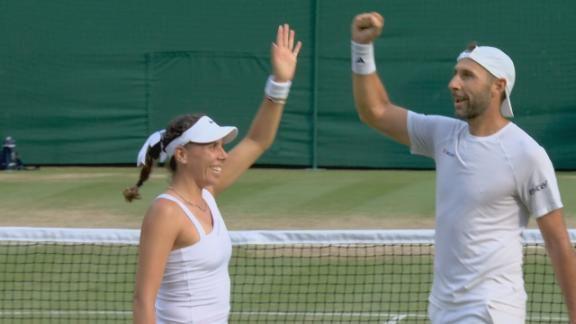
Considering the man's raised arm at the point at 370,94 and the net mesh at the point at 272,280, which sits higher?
the man's raised arm at the point at 370,94

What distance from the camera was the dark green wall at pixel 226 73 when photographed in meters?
20.5

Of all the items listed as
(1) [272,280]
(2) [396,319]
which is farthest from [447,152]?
(1) [272,280]

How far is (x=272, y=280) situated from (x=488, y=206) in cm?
585

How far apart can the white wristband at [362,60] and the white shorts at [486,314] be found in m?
1.10

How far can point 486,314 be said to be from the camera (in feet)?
16.5

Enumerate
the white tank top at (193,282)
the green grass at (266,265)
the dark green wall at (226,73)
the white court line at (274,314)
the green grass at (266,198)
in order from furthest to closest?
the dark green wall at (226,73) → the green grass at (266,198) → the green grass at (266,265) → the white court line at (274,314) → the white tank top at (193,282)

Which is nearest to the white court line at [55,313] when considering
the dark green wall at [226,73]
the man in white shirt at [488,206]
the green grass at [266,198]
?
the green grass at [266,198]

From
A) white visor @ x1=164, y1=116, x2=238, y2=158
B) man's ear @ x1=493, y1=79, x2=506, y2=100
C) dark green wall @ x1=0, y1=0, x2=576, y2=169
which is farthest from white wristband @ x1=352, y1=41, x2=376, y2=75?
dark green wall @ x1=0, y1=0, x2=576, y2=169

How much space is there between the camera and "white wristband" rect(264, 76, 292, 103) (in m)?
5.41

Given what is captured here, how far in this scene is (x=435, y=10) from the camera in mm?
20531

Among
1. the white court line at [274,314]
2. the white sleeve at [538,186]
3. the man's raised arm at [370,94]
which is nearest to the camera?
the white sleeve at [538,186]

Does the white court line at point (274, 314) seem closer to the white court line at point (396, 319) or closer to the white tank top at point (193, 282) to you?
the white court line at point (396, 319)

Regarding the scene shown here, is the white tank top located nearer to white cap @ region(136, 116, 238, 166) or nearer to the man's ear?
white cap @ region(136, 116, 238, 166)

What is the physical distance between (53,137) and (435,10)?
661 cm
